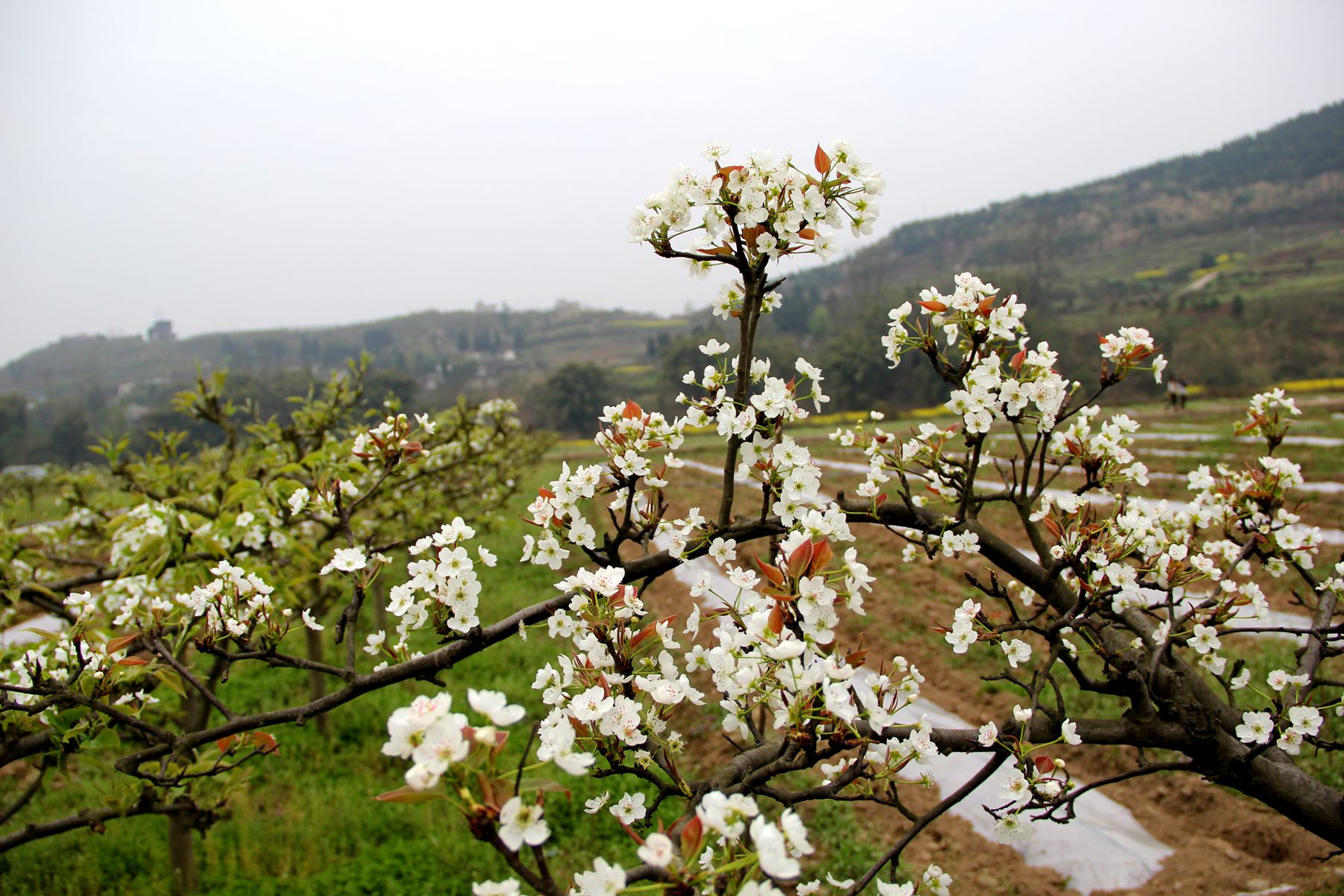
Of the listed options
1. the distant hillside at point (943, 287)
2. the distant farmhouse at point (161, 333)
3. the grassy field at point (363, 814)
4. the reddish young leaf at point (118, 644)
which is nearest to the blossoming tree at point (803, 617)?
the grassy field at point (363, 814)

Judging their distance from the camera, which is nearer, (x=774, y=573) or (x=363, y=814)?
(x=774, y=573)

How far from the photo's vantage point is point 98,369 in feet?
331

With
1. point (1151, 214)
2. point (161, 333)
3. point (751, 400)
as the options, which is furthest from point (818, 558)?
point (161, 333)

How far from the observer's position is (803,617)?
4.23 feet

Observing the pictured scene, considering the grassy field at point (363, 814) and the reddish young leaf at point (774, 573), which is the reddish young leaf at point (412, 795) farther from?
the grassy field at point (363, 814)

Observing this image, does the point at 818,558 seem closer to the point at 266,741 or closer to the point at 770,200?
the point at 770,200

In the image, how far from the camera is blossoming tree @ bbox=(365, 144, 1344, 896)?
999 millimetres

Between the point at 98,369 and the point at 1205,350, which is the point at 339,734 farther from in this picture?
the point at 98,369

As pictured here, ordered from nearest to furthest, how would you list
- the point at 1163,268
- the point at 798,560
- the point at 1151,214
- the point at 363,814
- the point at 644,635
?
1. the point at 798,560
2. the point at 644,635
3. the point at 363,814
4. the point at 1163,268
5. the point at 1151,214

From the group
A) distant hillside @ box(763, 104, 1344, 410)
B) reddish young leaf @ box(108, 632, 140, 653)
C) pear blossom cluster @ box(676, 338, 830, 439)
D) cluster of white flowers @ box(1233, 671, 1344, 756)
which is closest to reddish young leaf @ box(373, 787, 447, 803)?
pear blossom cluster @ box(676, 338, 830, 439)

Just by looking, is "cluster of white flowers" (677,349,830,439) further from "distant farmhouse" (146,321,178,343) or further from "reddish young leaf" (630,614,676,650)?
"distant farmhouse" (146,321,178,343)

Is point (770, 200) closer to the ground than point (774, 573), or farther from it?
farther from it

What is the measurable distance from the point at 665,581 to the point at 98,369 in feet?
399

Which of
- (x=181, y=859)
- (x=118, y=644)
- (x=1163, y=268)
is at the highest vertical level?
(x=1163, y=268)
